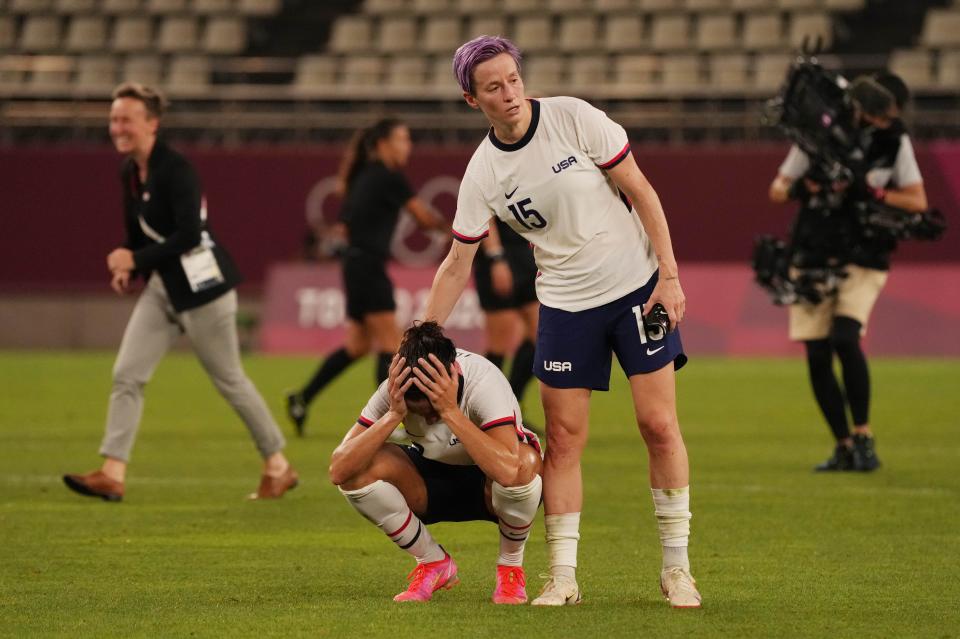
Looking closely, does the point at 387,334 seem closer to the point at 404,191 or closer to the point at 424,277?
the point at 404,191

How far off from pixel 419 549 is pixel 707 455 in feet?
16.2

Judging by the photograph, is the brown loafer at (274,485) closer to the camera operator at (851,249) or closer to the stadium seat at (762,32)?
the camera operator at (851,249)

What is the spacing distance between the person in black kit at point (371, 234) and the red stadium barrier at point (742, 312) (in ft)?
27.3

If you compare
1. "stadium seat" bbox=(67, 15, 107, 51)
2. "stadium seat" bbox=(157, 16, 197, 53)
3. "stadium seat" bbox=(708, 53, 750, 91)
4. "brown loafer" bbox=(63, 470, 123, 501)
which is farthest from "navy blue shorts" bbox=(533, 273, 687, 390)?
"stadium seat" bbox=(67, 15, 107, 51)

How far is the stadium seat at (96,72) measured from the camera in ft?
80.6

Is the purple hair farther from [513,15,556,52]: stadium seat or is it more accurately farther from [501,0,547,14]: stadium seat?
[501,0,547,14]: stadium seat

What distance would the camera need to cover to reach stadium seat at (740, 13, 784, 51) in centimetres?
2395

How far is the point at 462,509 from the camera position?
5.64 metres

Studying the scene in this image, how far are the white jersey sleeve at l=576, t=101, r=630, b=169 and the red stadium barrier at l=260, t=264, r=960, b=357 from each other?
1478cm

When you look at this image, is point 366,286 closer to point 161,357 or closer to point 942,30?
point 161,357

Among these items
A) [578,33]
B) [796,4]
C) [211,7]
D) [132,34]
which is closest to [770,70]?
[796,4]

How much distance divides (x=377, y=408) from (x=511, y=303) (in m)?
6.26

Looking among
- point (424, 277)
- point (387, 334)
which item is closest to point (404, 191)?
point (387, 334)

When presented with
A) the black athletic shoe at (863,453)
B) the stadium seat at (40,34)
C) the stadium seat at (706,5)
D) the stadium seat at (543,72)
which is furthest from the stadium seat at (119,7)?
the black athletic shoe at (863,453)
